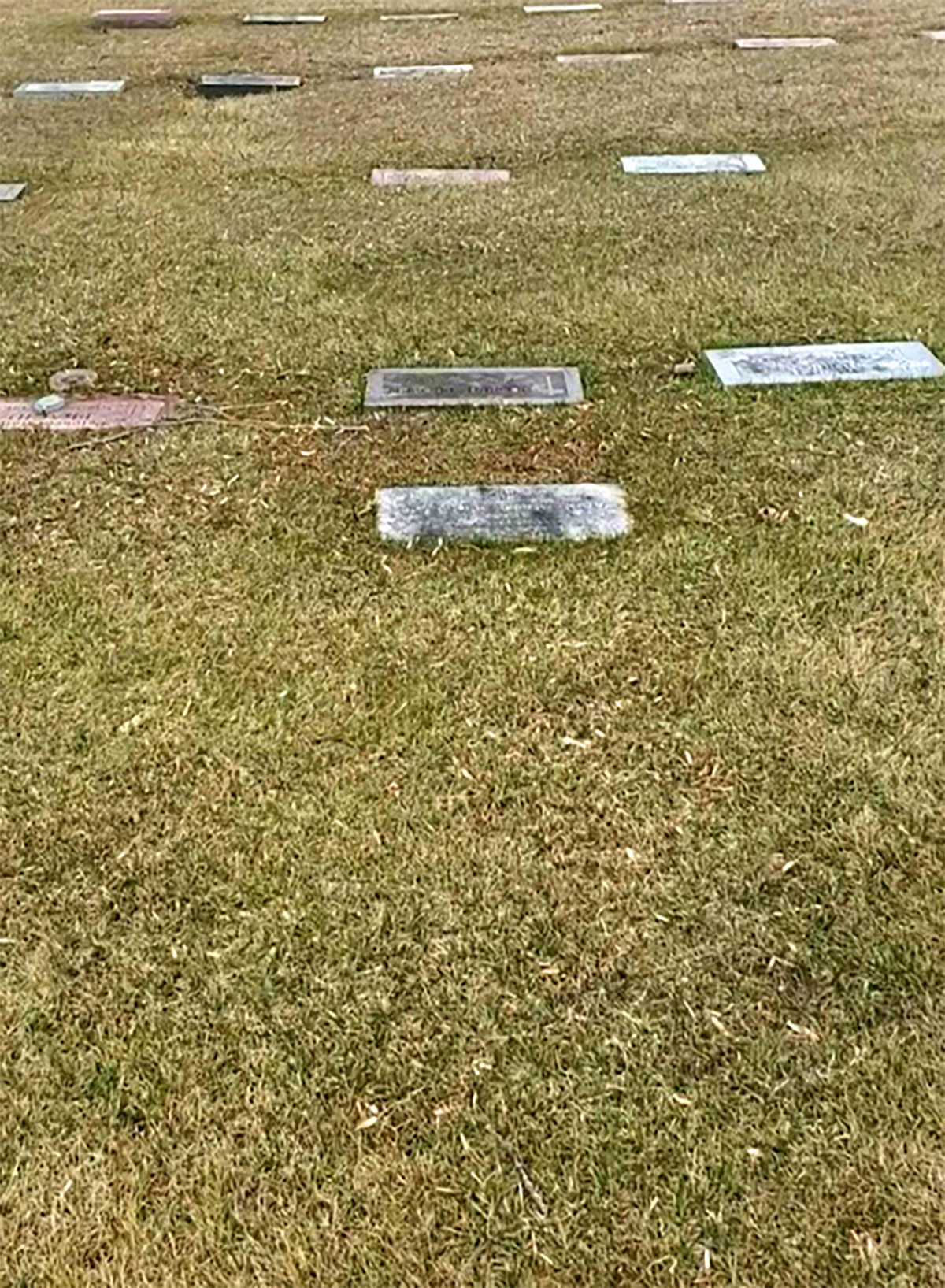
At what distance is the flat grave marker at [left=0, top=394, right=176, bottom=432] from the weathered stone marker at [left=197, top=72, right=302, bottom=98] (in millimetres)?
4830

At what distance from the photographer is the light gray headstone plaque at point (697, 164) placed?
20.8ft

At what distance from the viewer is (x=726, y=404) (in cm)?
402

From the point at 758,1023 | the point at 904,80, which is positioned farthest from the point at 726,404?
the point at 904,80

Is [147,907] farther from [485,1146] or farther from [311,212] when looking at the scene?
[311,212]

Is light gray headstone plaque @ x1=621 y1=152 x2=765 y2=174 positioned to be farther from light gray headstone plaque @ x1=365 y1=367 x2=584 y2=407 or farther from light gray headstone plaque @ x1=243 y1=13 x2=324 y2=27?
light gray headstone plaque @ x1=243 y1=13 x2=324 y2=27

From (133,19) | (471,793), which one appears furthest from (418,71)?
(471,793)

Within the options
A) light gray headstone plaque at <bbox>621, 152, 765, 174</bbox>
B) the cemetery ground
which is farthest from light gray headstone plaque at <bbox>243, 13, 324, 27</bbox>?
the cemetery ground

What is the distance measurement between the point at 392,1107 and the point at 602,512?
1.91 m

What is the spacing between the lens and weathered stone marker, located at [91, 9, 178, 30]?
33.5 feet

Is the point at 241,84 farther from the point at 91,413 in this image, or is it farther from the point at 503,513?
the point at 503,513

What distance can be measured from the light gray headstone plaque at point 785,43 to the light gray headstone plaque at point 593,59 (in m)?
0.89

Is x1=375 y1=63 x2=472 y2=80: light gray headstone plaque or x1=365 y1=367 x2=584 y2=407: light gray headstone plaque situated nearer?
x1=365 y1=367 x2=584 y2=407: light gray headstone plaque

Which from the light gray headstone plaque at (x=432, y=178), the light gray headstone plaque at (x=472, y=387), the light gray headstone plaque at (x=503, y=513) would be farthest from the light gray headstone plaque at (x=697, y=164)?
the light gray headstone plaque at (x=503, y=513)

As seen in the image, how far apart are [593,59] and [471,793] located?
25.2ft
